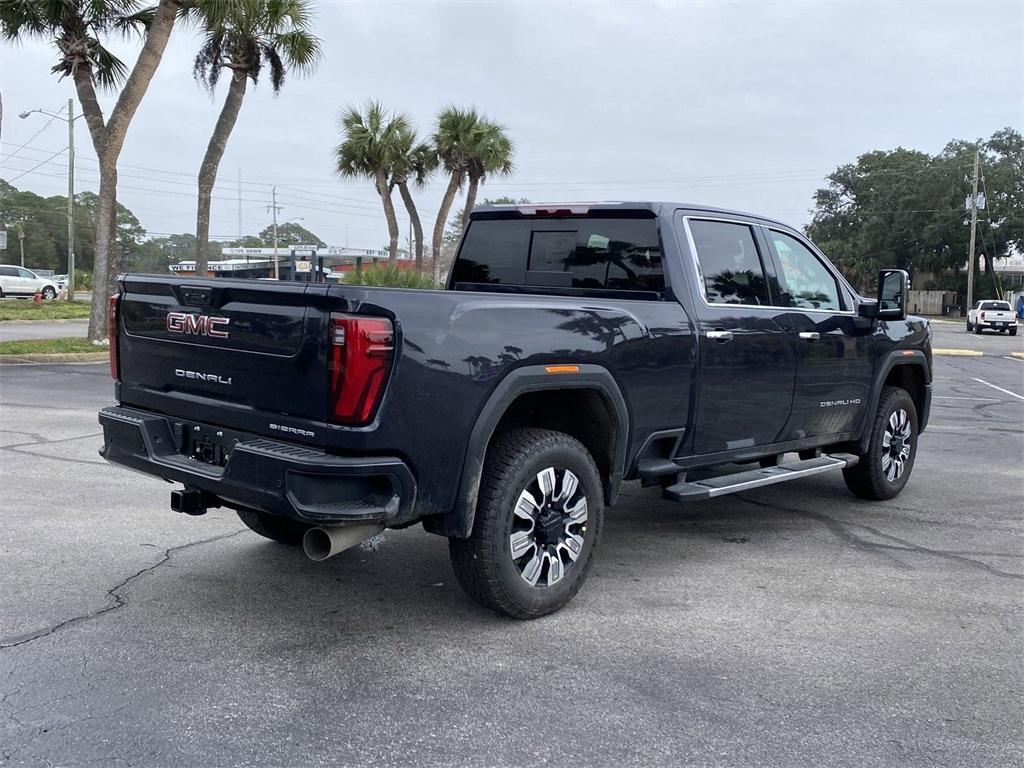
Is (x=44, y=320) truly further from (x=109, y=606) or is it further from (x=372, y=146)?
(x=109, y=606)

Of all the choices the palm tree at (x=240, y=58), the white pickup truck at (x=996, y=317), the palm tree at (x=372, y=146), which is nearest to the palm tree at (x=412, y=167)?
the palm tree at (x=372, y=146)

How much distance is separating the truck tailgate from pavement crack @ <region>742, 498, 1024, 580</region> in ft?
12.2

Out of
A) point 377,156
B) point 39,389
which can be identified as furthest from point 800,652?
point 377,156

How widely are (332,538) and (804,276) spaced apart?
12.7ft

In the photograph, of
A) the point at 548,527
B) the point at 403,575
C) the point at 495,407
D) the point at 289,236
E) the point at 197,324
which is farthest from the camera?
the point at 289,236

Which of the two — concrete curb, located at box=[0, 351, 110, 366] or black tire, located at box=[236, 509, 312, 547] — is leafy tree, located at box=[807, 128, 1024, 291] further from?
black tire, located at box=[236, 509, 312, 547]

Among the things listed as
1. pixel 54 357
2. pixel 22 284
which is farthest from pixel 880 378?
pixel 22 284

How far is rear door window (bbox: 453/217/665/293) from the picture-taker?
5371 millimetres

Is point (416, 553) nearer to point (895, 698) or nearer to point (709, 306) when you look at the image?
point (709, 306)

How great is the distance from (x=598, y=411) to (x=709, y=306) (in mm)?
1038

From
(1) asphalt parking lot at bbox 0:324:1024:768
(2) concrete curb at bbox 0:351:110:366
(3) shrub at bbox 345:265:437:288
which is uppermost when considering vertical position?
(3) shrub at bbox 345:265:437:288

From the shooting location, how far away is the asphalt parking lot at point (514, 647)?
3.29 meters

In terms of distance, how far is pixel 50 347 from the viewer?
56.6 ft

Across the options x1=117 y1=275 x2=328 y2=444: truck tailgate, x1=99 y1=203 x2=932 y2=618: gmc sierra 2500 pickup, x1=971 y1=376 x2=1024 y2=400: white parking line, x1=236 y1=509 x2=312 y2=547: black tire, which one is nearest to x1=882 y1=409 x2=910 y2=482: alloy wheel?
x1=99 y1=203 x2=932 y2=618: gmc sierra 2500 pickup
